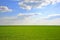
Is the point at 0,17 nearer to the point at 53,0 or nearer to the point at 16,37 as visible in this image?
the point at 16,37

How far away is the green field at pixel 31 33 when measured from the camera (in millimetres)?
1802

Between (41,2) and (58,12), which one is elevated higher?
(41,2)

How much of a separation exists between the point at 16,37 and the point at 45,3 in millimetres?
796

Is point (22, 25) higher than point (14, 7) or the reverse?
the reverse

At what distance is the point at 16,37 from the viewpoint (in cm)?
180

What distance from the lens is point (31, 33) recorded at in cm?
181

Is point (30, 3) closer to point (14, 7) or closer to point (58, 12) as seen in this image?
point (14, 7)

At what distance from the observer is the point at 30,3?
1.81m

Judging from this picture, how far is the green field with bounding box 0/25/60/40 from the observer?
180 cm

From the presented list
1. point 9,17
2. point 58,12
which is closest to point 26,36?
point 9,17

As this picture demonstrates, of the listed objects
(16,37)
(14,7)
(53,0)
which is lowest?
(16,37)

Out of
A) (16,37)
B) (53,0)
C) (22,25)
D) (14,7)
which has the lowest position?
(16,37)

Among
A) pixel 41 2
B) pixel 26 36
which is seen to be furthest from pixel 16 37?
pixel 41 2

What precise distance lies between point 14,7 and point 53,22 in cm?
75
